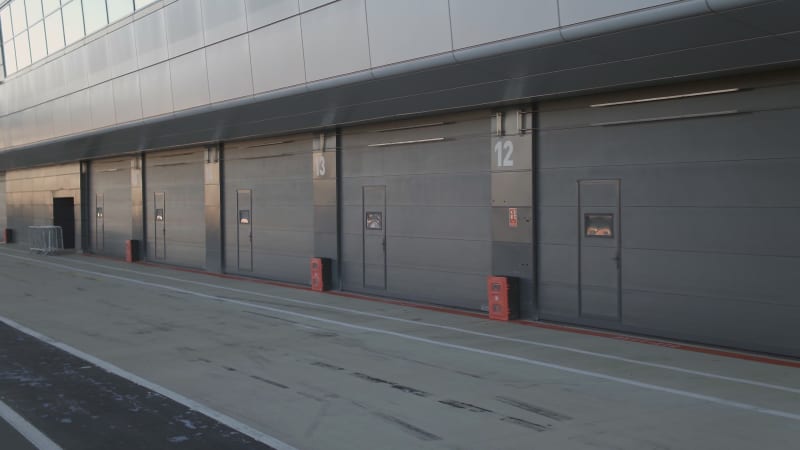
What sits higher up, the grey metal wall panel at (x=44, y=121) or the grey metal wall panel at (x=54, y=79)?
the grey metal wall panel at (x=54, y=79)

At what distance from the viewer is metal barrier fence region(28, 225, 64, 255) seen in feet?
106

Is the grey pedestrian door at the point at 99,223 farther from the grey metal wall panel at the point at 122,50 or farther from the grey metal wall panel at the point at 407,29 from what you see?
the grey metal wall panel at the point at 407,29

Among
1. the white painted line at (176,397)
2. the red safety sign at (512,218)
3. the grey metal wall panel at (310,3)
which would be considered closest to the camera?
the white painted line at (176,397)

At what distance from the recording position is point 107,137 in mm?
24281

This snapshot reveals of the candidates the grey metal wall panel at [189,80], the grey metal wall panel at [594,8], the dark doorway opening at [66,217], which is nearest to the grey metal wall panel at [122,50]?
the grey metal wall panel at [189,80]

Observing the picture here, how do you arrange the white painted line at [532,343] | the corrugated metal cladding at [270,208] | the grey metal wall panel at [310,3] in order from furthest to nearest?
the corrugated metal cladding at [270,208] < the grey metal wall panel at [310,3] < the white painted line at [532,343]

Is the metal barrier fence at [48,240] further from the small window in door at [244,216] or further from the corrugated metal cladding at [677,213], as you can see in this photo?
the corrugated metal cladding at [677,213]

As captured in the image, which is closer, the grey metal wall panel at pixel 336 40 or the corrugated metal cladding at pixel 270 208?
the grey metal wall panel at pixel 336 40

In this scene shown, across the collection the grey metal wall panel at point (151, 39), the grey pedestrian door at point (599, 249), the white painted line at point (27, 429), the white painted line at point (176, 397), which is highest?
the grey metal wall panel at point (151, 39)

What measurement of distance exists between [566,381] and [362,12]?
24.8 ft

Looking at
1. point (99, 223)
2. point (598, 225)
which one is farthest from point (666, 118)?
point (99, 223)

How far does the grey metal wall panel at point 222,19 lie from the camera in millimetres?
15914

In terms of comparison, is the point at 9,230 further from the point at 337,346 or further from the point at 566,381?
the point at 566,381

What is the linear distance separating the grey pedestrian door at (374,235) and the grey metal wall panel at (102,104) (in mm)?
10031
